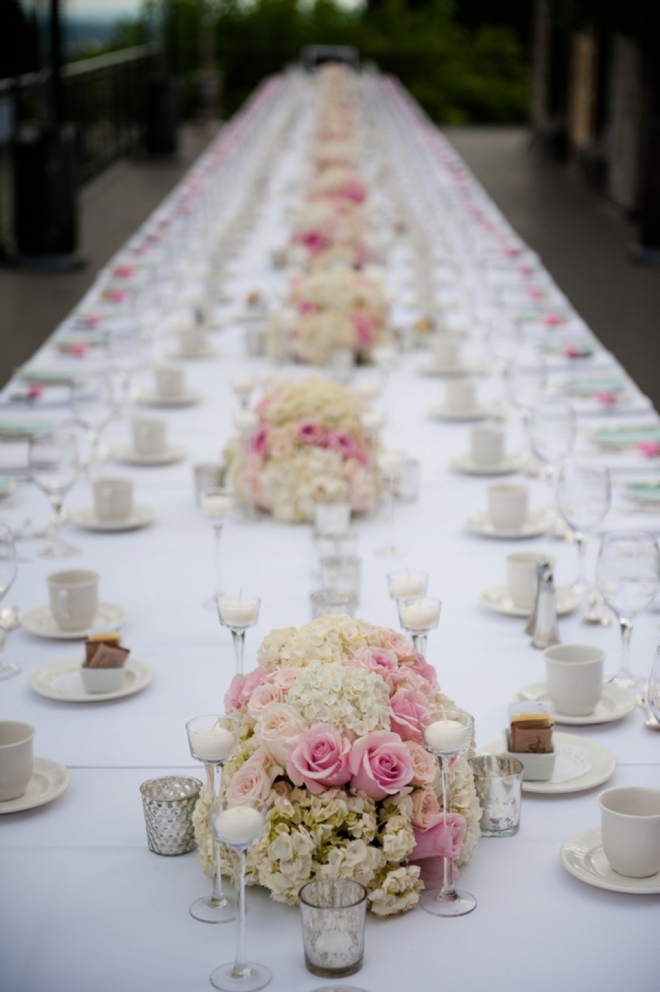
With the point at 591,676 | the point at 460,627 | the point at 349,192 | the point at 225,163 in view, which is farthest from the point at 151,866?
the point at 225,163

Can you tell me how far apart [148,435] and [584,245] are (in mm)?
7522

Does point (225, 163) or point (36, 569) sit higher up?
point (225, 163)

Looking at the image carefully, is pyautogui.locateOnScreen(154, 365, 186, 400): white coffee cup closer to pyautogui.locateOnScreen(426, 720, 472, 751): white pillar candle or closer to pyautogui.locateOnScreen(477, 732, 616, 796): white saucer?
pyautogui.locateOnScreen(477, 732, 616, 796): white saucer

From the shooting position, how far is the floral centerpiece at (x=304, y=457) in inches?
137

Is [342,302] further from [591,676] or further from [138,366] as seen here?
[591,676]

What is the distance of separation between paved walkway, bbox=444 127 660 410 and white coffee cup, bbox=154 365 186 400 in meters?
2.51

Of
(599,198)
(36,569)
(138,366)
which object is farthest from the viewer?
(599,198)

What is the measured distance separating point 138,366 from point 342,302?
805mm

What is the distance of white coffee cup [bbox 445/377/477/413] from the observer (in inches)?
178

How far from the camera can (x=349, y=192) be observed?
7.93m

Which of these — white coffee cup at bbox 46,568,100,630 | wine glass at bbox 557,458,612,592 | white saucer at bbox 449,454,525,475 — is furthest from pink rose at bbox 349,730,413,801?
white saucer at bbox 449,454,525,475

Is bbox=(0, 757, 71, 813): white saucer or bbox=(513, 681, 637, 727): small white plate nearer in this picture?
bbox=(0, 757, 71, 813): white saucer

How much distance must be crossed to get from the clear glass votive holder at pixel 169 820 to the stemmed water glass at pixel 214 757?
8cm

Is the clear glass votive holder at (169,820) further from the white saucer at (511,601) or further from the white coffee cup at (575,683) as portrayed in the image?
the white saucer at (511,601)
